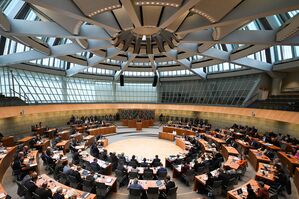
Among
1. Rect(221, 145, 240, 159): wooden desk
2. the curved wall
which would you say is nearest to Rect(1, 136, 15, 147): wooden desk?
the curved wall

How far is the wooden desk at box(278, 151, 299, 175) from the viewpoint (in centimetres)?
1220

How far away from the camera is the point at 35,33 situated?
425 inches

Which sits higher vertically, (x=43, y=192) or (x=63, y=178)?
(x=43, y=192)

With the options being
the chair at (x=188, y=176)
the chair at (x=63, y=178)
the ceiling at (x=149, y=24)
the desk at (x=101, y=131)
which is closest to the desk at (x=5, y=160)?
the chair at (x=63, y=178)

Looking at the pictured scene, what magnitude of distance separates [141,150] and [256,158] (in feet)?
33.7

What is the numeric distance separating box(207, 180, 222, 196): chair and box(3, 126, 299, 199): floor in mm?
631

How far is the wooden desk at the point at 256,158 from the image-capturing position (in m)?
12.8

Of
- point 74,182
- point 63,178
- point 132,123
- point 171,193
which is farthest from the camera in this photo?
point 132,123

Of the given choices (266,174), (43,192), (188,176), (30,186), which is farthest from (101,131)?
(266,174)

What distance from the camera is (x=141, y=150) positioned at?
18.5m

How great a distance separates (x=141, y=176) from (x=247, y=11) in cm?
1069

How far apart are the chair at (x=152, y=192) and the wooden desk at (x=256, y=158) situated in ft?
27.4

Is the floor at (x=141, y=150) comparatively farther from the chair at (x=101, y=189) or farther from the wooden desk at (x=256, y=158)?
the chair at (x=101, y=189)

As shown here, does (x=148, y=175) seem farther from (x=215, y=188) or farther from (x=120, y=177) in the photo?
(x=215, y=188)
